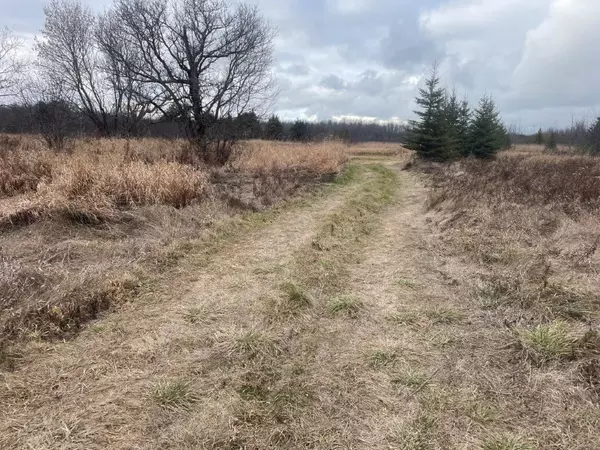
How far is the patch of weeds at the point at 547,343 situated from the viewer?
9.23 ft

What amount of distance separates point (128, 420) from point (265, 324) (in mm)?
1343

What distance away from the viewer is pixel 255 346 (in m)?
2.97

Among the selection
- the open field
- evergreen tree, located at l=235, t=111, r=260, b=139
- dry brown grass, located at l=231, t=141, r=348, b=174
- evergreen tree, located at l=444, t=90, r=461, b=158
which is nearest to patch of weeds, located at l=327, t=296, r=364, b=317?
the open field

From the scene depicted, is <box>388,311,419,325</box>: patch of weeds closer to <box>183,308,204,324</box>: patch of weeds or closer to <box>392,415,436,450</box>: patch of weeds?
<box>392,415,436,450</box>: patch of weeds

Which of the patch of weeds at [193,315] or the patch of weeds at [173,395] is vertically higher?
the patch of weeds at [193,315]

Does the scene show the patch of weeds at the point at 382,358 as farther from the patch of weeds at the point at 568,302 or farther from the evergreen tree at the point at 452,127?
the evergreen tree at the point at 452,127

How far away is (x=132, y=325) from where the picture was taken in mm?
3258

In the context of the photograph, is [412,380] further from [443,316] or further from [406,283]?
[406,283]

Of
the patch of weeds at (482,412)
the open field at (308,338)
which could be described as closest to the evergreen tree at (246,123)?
the open field at (308,338)

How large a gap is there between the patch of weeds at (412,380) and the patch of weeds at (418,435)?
1.00ft

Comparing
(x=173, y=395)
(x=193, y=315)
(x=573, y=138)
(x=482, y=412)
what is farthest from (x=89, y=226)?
(x=573, y=138)

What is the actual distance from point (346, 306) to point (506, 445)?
1795 mm

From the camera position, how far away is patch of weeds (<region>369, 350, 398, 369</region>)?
9.34ft

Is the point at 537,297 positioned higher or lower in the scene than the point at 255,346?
higher
